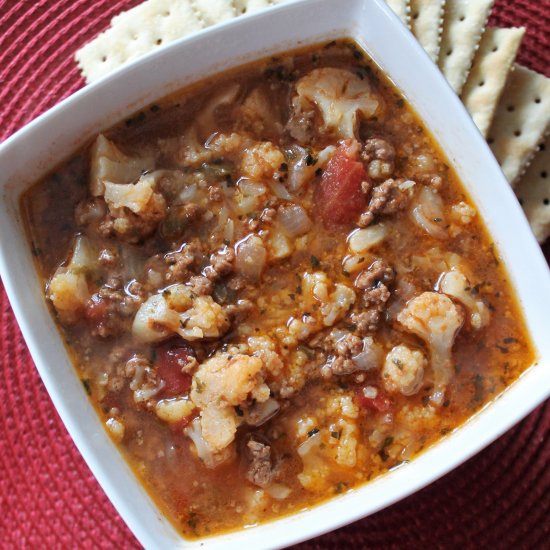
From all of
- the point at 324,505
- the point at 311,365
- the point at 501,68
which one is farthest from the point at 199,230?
the point at 501,68

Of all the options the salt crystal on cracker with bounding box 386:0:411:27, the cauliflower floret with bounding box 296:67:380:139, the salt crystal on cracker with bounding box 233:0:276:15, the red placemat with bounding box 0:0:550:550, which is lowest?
the red placemat with bounding box 0:0:550:550

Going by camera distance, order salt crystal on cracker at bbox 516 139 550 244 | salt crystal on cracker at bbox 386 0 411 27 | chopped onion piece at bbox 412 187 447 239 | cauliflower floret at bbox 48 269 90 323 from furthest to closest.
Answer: salt crystal on cracker at bbox 516 139 550 244 → salt crystal on cracker at bbox 386 0 411 27 → chopped onion piece at bbox 412 187 447 239 → cauliflower floret at bbox 48 269 90 323

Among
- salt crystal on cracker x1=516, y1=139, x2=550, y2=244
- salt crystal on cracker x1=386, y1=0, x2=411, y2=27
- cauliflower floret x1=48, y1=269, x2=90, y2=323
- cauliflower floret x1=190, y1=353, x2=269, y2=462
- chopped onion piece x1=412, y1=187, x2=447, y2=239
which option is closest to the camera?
cauliflower floret x1=190, y1=353, x2=269, y2=462

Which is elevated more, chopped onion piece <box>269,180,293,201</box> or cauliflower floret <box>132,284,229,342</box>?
chopped onion piece <box>269,180,293,201</box>

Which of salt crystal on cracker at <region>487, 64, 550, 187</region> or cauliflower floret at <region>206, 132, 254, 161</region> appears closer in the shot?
cauliflower floret at <region>206, 132, 254, 161</region>

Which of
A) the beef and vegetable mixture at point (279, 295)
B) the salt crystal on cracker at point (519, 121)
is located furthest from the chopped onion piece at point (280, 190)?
the salt crystal on cracker at point (519, 121)

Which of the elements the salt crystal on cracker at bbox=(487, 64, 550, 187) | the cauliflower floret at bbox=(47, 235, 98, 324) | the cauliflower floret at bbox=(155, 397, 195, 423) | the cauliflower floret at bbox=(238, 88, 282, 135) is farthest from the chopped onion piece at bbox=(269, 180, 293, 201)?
the salt crystal on cracker at bbox=(487, 64, 550, 187)

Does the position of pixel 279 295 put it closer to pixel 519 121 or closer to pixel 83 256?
pixel 83 256

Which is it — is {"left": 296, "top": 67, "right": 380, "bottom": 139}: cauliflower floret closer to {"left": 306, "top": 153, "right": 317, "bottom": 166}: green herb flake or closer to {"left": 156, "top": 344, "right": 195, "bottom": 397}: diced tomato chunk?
{"left": 306, "top": 153, "right": 317, "bottom": 166}: green herb flake
